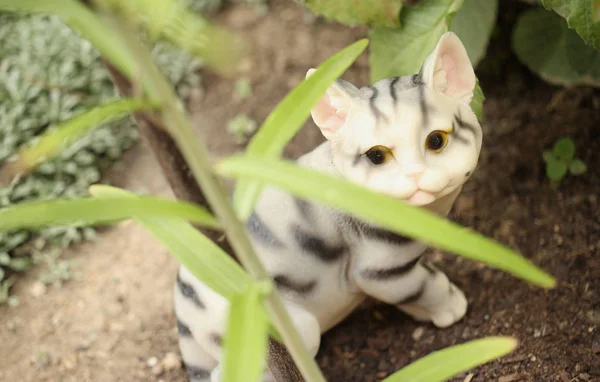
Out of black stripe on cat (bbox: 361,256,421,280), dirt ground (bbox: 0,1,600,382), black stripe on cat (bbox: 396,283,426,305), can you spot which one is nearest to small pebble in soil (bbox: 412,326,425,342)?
dirt ground (bbox: 0,1,600,382)

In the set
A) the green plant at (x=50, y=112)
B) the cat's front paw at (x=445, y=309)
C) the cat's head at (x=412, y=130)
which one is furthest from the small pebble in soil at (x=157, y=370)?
the cat's head at (x=412, y=130)

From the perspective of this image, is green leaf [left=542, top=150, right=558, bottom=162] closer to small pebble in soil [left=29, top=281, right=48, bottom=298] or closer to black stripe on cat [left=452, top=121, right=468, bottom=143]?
black stripe on cat [left=452, top=121, right=468, bottom=143]

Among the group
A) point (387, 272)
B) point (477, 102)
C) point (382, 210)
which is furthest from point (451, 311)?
point (382, 210)

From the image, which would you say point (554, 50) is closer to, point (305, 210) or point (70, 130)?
point (305, 210)

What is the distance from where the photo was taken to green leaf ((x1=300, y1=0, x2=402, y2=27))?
1483 millimetres

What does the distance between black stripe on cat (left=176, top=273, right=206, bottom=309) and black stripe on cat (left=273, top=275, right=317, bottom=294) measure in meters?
0.15

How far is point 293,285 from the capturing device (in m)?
1.33

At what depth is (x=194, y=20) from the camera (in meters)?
0.68

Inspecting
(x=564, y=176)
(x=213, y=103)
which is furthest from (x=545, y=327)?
(x=213, y=103)

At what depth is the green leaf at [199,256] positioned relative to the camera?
2.86ft

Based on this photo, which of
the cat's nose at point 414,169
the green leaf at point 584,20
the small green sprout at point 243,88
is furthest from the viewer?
the small green sprout at point 243,88

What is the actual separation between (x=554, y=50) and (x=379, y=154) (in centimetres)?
91

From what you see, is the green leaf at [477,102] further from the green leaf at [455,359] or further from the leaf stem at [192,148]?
the leaf stem at [192,148]

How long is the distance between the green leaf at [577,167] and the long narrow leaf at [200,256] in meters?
1.13
